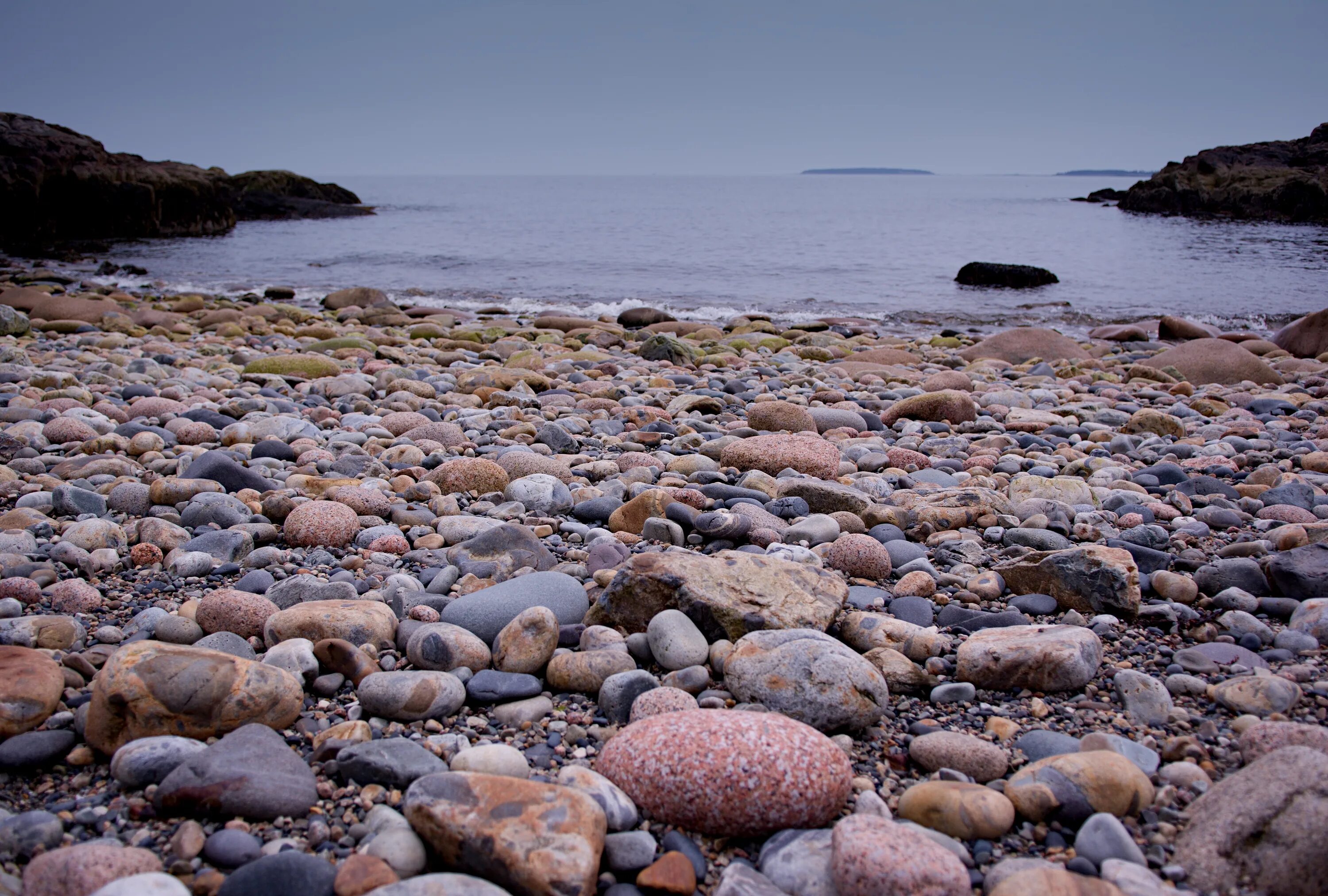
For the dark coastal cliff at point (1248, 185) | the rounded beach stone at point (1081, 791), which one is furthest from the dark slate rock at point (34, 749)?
the dark coastal cliff at point (1248, 185)

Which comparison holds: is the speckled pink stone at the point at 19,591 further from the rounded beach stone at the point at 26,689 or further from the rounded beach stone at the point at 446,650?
the rounded beach stone at the point at 446,650

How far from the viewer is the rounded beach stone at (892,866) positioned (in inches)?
56.5

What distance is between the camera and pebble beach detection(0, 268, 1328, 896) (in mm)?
1540

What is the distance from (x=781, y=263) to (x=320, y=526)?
744 inches

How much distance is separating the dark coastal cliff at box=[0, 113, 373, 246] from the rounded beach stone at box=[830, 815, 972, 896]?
33.6 meters

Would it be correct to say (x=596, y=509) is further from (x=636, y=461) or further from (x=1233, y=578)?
(x=1233, y=578)

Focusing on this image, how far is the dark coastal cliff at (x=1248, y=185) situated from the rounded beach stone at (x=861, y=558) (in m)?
52.2

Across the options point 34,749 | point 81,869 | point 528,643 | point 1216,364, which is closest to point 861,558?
point 528,643

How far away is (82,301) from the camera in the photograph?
10.6 meters

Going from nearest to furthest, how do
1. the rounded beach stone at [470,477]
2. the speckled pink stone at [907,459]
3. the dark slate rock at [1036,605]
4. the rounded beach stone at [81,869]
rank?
1. the rounded beach stone at [81,869]
2. the dark slate rock at [1036,605]
3. the rounded beach stone at [470,477]
4. the speckled pink stone at [907,459]

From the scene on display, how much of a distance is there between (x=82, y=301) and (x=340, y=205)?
43.4m

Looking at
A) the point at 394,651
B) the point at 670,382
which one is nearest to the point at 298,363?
the point at 670,382

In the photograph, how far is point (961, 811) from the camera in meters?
1.64

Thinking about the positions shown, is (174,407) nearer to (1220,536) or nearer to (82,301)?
(1220,536)
